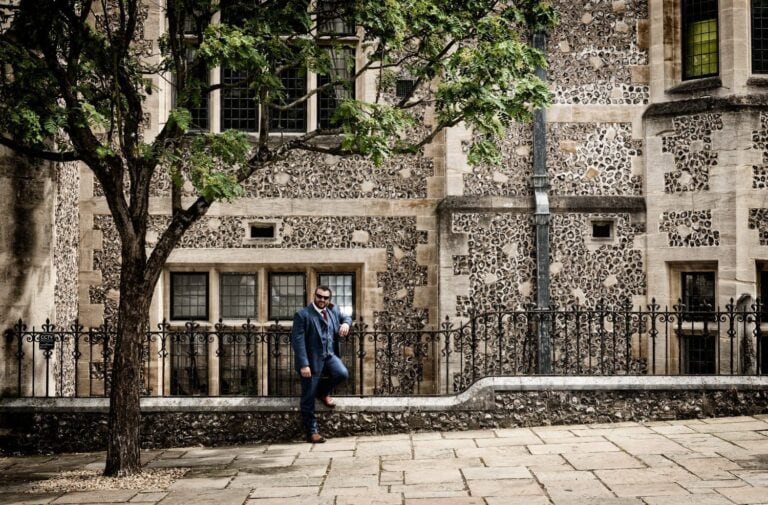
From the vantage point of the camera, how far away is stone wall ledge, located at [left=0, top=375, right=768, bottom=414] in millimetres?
9461

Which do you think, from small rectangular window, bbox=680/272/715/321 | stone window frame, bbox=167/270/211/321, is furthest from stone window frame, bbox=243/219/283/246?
small rectangular window, bbox=680/272/715/321

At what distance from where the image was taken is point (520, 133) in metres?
11.9

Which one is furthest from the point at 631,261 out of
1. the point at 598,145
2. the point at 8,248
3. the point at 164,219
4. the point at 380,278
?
the point at 8,248

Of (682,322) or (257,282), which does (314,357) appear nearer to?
(257,282)

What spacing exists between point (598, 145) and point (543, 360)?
122 inches

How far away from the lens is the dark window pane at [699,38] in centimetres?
1155

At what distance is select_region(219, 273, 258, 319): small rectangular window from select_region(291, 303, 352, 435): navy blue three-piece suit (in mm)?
A: 2977

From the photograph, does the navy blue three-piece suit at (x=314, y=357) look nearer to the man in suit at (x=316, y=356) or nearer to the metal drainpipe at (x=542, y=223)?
the man in suit at (x=316, y=356)

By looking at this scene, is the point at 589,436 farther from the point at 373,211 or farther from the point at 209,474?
the point at 373,211

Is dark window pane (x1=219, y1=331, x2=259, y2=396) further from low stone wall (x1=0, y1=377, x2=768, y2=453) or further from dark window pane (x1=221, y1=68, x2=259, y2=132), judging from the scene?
dark window pane (x1=221, y1=68, x2=259, y2=132)

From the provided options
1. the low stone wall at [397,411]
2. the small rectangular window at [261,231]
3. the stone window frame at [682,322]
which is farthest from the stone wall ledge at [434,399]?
the small rectangular window at [261,231]

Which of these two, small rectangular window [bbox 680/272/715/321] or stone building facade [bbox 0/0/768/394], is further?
small rectangular window [bbox 680/272/715/321]

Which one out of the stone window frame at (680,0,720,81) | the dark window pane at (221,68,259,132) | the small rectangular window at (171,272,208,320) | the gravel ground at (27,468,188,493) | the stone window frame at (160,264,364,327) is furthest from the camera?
the dark window pane at (221,68,259,132)

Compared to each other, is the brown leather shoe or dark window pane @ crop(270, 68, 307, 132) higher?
dark window pane @ crop(270, 68, 307, 132)
